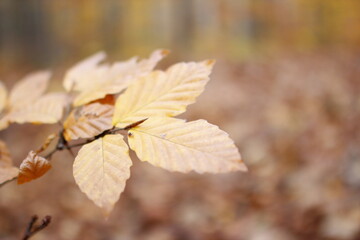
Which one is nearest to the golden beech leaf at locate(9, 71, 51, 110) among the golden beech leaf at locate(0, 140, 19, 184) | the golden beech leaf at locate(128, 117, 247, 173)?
the golden beech leaf at locate(0, 140, 19, 184)

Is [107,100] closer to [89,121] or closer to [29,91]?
[89,121]

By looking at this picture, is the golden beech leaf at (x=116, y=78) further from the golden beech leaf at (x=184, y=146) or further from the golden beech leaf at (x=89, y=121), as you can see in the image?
the golden beech leaf at (x=184, y=146)

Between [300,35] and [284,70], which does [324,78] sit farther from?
[300,35]

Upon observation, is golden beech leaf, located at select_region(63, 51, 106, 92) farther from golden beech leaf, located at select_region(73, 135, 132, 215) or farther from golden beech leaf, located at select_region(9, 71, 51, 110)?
golden beech leaf, located at select_region(73, 135, 132, 215)

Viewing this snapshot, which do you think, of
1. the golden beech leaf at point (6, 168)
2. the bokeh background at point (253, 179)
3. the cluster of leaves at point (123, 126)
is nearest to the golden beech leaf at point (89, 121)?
the cluster of leaves at point (123, 126)

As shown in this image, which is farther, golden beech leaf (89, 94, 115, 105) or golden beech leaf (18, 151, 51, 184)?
golden beech leaf (89, 94, 115, 105)

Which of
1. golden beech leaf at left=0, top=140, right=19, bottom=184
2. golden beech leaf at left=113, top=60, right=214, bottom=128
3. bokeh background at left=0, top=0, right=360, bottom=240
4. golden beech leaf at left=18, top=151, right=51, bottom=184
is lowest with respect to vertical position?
bokeh background at left=0, top=0, right=360, bottom=240

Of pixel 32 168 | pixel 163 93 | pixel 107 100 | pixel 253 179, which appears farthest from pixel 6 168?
pixel 253 179
